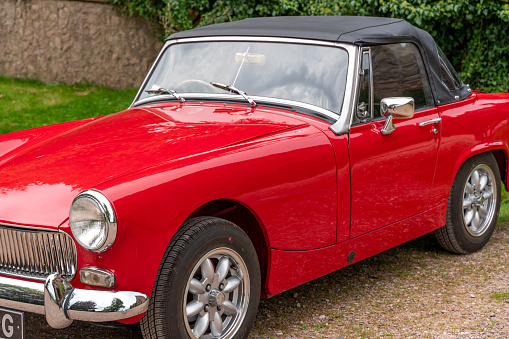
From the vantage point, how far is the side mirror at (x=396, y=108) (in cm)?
402

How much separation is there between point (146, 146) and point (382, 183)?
154 centimetres

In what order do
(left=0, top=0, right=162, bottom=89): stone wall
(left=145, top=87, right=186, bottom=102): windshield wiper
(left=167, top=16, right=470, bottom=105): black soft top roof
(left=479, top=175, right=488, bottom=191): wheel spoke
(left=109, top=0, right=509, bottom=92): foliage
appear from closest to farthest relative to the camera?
(left=167, top=16, right=470, bottom=105): black soft top roof < (left=145, top=87, right=186, bottom=102): windshield wiper < (left=479, top=175, right=488, bottom=191): wheel spoke < (left=109, top=0, right=509, bottom=92): foliage < (left=0, top=0, right=162, bottom=89): stone wall

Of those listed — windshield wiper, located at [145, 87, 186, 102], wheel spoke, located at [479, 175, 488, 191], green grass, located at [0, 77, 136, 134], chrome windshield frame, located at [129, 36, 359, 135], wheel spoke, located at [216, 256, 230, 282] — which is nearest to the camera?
wheel spoke, located at [216, 256, 230, 282]

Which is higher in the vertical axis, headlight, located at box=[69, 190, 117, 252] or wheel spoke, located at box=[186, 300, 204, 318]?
headlight, located at box=[69, 190, 117, 252]

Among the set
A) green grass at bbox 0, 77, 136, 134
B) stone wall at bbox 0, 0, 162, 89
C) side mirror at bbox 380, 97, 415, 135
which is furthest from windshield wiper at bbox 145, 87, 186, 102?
stone wall at bbox 0, 0, 162, 89

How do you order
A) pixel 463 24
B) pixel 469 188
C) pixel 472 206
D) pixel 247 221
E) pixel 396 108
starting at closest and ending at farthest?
pixel 247 221, pixel 396 108, pixel 469 188, pixel 472 206, pixel 463 24

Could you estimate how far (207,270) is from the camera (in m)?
3.22

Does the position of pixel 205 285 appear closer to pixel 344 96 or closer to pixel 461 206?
pixel 344 96

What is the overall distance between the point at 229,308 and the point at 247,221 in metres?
0.50

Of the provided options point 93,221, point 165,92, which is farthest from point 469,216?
point 93,221

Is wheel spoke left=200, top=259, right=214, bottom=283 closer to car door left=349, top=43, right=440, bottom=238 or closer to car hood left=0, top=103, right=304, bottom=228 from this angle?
car hood left=0, top=103, right=304, bottom=228

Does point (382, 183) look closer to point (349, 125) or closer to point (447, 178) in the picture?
point (349, 125)

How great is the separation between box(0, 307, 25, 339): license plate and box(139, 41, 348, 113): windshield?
1972mm

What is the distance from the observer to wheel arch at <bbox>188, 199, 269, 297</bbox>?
3453 millimetres
